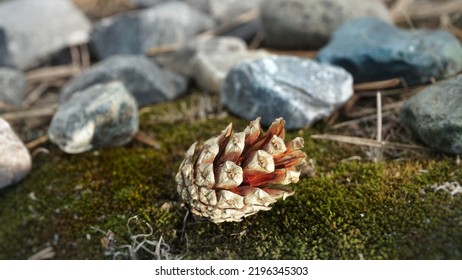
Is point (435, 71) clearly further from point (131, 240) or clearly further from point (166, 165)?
point (131, 240)

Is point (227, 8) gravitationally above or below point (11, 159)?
above

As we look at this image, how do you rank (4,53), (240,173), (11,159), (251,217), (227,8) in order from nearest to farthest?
(240,173), (251,217), (11,159), (4,53), (227,8)

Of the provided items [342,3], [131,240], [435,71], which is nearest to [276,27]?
[342,3]

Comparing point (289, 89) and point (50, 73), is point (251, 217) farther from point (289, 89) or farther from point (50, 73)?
point (50, 73)

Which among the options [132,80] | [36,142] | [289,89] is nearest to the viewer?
[289,89]

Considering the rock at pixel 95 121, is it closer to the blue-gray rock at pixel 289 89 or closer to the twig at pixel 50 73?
the blue-gray rock at pixel 289 89

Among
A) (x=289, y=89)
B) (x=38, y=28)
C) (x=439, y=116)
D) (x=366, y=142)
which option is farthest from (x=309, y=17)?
(x=38, y=28)
